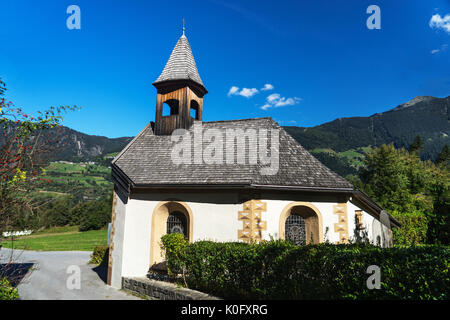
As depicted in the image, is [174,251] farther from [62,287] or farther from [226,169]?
[62,287]

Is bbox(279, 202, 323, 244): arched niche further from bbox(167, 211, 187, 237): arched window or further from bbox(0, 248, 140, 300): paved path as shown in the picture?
bbox(0, 248, 140, 300): paved path

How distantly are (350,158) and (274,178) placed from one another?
166 meters

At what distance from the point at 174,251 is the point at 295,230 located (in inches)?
196

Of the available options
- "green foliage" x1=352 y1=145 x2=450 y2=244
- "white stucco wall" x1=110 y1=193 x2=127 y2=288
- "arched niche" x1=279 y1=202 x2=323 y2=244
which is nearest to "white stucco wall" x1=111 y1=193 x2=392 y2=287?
"white stucco wall" x1=110 y1=193 x2=127 y2=288

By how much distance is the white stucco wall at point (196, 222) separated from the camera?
401 inches

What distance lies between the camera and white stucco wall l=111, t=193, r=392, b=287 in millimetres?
10188

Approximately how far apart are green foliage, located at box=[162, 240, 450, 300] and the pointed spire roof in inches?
398

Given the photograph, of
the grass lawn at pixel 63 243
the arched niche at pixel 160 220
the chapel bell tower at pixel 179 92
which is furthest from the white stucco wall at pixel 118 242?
the grass lawn at pixel 63 243

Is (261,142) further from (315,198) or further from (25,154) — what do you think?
(25,154)

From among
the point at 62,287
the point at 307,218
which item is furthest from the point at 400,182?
the point at 62,287

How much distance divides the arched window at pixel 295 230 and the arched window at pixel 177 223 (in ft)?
14.3

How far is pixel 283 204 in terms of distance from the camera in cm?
1043

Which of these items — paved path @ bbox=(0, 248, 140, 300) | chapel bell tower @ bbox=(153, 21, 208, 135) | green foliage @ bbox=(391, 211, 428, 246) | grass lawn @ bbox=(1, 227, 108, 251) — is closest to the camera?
paved path @ bbox=(0, 248, 140, 300)
